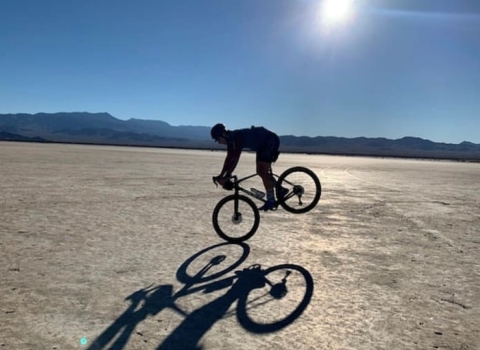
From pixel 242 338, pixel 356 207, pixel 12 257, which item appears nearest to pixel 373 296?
pixel 242 338

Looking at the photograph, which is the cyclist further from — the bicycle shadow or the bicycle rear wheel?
the bicycle shadow

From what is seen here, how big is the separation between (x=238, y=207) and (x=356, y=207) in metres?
5.17

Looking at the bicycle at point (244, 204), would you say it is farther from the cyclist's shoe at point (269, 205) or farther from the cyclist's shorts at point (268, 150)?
the cyclist's shorts at point (268, 150)

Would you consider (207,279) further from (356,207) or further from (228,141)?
(356,207)

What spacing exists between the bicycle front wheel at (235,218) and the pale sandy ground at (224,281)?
0.25 m

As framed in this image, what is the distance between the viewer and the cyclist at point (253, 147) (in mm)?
7418

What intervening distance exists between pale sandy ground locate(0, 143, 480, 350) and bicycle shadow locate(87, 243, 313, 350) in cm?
2

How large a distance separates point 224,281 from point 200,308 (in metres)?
0.93

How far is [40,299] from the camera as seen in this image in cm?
465

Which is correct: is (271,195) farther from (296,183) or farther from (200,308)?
(200,308)

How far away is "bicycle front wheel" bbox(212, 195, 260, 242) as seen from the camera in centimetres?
760

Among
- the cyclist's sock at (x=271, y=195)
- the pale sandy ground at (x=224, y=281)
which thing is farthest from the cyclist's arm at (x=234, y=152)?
the pale sandy ground at (x=224, y=281)

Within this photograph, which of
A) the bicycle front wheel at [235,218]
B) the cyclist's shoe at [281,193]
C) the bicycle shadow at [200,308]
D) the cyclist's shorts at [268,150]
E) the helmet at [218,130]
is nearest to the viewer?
the bicycle shadow at [200,308]

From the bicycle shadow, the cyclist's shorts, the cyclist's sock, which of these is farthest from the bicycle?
the bicycle shadow
